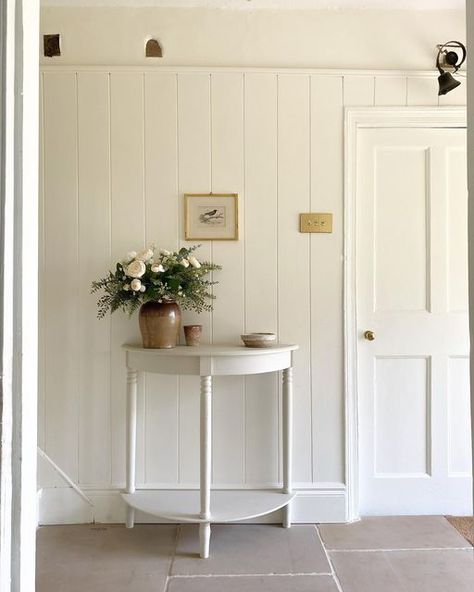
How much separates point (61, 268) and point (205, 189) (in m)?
0.83

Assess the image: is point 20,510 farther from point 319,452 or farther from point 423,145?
point 423,145

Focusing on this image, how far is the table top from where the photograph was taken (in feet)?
6.07

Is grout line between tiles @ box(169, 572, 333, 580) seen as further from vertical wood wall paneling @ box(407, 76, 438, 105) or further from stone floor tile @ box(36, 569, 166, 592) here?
vertical wood wall paneling @ box(407, 76, 438, 105)

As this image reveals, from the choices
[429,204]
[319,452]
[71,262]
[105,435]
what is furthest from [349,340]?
[71,262]

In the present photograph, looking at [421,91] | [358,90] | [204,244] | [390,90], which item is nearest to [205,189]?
[204,244]

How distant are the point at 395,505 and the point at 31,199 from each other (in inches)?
89.2

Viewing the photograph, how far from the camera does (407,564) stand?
183cm

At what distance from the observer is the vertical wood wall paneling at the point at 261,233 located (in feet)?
7.17

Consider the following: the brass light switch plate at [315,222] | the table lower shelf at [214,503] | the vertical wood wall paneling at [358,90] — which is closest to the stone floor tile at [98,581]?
the table lower shelf at [214,503]

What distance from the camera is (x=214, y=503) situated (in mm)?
1964

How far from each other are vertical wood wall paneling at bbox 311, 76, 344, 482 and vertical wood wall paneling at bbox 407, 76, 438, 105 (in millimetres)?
219

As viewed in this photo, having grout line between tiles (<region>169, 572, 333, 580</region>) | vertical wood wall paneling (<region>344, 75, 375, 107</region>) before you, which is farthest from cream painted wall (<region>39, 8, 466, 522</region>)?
grout line between tiles (<region>169, 572, 333, 580</region>)

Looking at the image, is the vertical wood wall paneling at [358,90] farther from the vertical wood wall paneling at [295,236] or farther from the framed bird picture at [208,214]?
the framed bird picture at [208,214]

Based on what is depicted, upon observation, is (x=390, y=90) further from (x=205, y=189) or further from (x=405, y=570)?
(x=405, y=570)
